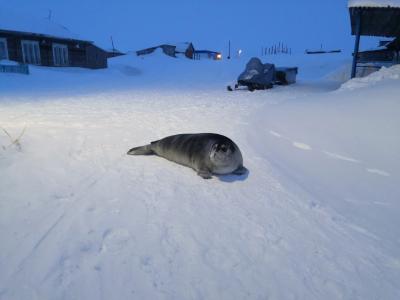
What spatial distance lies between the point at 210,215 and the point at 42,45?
23749 millimetres

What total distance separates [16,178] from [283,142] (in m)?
3.62

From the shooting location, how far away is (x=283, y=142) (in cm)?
510

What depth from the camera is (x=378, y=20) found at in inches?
496

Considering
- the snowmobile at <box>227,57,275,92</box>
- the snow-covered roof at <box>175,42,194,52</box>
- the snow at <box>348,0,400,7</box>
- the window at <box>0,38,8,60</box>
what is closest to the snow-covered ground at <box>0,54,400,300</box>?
the snow at <box>348,0,400,7</box>

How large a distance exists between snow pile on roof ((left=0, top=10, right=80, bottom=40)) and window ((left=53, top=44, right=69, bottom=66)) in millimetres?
858

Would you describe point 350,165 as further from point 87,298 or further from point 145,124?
point 145,124

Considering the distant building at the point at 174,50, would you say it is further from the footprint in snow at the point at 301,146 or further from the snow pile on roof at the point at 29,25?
the footprint in snow at the point at 301,146

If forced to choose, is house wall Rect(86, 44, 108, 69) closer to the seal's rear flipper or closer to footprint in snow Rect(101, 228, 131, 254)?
the seal's rear flipper

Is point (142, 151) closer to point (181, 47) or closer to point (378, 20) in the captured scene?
point (378, 20)

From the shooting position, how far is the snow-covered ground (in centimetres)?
206

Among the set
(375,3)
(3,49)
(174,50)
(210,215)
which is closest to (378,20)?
(375,3)

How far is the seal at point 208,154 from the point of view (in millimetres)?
3701

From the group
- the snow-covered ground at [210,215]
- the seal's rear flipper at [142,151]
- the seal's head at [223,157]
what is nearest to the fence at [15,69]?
the snow-covered ground at [210,215]

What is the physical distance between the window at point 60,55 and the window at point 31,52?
131 centimetres
